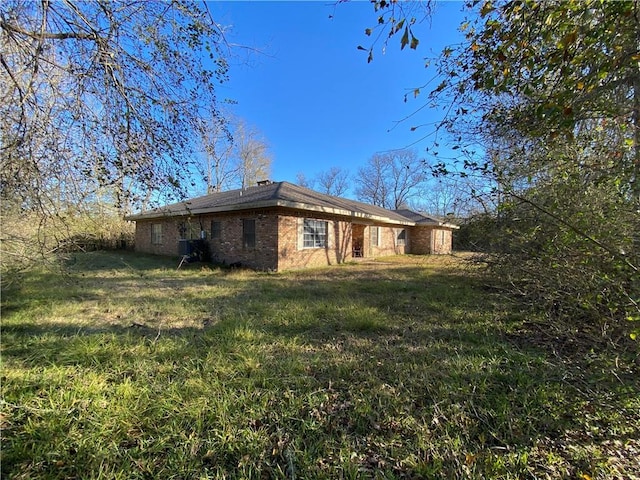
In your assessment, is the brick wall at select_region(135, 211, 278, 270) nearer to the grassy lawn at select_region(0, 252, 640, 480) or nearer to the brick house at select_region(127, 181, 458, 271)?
the brick house at select_region(127, 181, 458, 271)

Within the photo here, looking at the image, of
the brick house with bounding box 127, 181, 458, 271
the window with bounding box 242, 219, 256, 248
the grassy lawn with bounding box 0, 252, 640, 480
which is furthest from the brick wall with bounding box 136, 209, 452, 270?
the grassy lawn with bounding box 0, 252, 640, 480

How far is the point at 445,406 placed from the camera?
2430 mm

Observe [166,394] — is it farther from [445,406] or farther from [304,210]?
[304,210]

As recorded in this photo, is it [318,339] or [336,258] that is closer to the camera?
[318,339]

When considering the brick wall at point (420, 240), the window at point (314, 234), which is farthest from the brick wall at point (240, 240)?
the brick wall at point (420, 240)

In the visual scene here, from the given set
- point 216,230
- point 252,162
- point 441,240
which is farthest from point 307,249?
point 252,162

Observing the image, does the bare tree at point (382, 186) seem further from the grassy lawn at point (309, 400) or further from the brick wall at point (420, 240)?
the grassy lawn at point (309, 400)

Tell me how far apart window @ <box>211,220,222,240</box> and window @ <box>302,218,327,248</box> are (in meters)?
3.63

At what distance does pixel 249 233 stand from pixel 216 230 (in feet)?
6.54

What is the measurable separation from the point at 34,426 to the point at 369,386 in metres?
2.66

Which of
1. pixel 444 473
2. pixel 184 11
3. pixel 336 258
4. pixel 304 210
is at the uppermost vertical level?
pixel 184 11

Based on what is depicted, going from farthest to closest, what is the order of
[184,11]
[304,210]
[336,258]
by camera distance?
1. [336,258]
2. [304,210]
3. [184,11]

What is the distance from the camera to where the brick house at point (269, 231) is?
10.3 meters

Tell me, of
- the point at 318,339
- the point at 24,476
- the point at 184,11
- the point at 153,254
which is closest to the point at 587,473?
the point at 318,339
